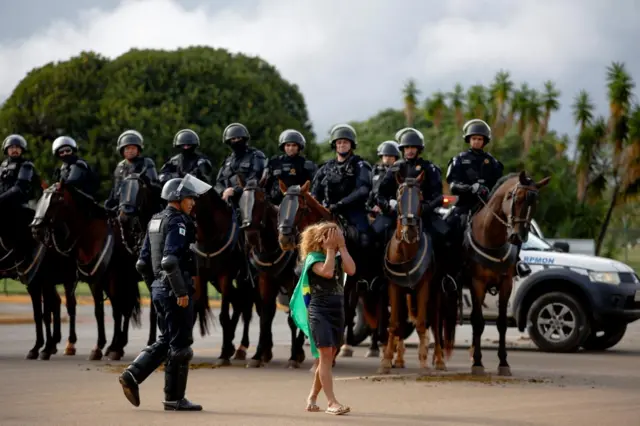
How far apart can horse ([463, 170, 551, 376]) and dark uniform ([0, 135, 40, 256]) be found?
659 centimetres

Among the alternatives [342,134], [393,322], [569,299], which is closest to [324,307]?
[393,322]

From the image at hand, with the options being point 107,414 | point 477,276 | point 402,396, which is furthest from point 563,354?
point 107,414

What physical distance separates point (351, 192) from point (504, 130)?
39377 mm

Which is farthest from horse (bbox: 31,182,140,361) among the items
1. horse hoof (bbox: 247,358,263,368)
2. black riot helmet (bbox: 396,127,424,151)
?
black riot helmet (bbox: 396,127,424,151)

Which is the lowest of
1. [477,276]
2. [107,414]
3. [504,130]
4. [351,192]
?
[107,414]

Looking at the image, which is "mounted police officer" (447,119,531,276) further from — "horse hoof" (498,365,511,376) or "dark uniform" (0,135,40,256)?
"dark uniform" (0,135,40,256)

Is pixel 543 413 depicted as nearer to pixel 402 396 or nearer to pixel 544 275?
pixel 402 396

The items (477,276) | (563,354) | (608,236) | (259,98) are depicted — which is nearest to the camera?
(477,276)

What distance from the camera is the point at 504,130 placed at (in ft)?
184

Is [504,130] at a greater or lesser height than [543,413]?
greater

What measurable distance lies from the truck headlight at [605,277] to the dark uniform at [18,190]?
27.9 ft

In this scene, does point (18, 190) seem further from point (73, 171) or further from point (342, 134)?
point (342, 134)

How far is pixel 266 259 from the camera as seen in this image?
57.8ft

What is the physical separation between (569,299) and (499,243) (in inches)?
162
